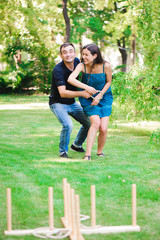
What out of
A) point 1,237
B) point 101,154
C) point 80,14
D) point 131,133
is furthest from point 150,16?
point 80,14

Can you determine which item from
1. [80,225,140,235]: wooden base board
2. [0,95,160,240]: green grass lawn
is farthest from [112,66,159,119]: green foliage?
[80,225,140,235]: wooden base board

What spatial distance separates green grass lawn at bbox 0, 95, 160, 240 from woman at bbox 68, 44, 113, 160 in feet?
1.76

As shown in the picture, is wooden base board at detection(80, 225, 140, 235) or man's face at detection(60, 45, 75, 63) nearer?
wooden base board at detection(80, 225, 140, 235)

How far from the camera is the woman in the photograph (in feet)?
20.8

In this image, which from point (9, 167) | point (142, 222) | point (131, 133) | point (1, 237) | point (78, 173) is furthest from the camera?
point (131, 133)

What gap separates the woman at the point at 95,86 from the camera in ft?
20.8

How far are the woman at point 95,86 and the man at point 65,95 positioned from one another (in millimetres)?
236

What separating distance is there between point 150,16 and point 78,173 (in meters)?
4.67

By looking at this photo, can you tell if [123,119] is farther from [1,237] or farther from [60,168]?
[1,237]

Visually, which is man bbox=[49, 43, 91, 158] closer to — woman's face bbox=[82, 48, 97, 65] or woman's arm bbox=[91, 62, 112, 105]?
woman's arm bbox=[91, 62, 112, 105]

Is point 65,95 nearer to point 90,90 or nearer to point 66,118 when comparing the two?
point 66,118

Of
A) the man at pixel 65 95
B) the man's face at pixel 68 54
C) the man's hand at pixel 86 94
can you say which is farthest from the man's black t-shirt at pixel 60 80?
the man's hand at pixel 86 94

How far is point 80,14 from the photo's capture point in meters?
34.5

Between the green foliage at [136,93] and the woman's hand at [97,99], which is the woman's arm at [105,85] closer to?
the woman's hand at [97,99]
